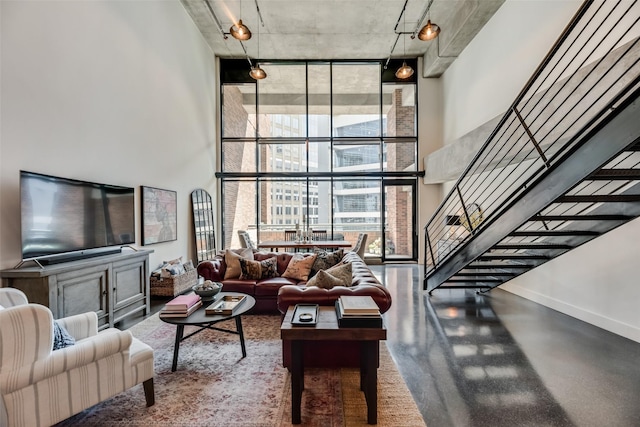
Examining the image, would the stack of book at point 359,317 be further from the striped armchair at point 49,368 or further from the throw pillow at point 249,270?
the throw pillow at point 249,270

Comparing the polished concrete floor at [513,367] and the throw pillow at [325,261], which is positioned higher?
the throw pillow at [325,261]

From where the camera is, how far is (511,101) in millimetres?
4984

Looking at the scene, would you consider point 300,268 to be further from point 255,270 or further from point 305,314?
point 305,314

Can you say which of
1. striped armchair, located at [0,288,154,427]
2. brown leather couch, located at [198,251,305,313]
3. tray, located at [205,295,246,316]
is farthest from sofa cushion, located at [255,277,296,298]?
striped armchair, located at [0,288,154,427]

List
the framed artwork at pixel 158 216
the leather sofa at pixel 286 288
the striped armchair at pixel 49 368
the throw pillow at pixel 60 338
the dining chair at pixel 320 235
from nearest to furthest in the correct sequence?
the striped armchair at pixel 49 368 → the throw pillow at pixel 60 338 → the leather sofa at pixel 286 288 → the framed artwork at pixel 158 216 → the dining chair at pixel 320 235

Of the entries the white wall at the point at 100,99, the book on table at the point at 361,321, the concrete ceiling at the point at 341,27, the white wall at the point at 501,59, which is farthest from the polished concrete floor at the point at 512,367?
the concrete ceiling at the point at 341,27

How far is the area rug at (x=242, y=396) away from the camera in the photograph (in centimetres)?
192

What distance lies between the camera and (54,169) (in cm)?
313

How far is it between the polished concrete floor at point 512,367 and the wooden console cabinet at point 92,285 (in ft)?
1.16

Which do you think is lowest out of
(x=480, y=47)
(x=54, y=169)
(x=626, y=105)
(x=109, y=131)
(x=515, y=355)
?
(x=515, y=355)

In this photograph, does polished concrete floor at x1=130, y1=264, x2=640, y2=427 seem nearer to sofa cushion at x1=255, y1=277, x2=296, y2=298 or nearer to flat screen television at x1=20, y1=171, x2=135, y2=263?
flat screen television at x1=20, y1=171, x2=135, y2=263

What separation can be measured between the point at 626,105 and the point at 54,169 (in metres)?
5.10

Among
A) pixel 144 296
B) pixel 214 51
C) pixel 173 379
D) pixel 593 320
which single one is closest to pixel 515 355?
pixel 593 320

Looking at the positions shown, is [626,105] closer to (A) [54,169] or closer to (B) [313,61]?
(A) [54,169]
